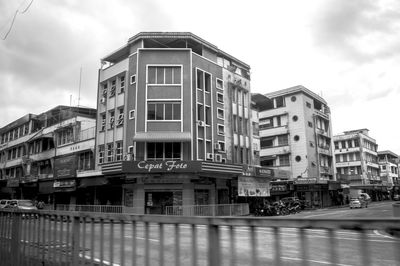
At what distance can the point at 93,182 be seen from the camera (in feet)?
108

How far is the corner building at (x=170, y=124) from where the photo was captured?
1154 inches

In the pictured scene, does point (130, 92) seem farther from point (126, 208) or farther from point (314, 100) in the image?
point (314, 100)

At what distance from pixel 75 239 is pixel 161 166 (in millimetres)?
23292

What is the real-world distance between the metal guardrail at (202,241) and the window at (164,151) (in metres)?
24.3

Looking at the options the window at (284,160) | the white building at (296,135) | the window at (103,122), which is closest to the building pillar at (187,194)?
the window at (103,122)

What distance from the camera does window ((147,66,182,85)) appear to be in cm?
3139

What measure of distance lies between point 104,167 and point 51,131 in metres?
16.7

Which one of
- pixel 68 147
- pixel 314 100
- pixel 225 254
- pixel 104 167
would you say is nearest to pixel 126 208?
pixel 104 167

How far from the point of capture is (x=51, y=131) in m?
43.1

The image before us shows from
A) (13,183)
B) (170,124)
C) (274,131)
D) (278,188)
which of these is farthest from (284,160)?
(13,183)

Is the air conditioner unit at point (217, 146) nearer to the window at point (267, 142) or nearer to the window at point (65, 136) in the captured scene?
the window at point (65, 136)

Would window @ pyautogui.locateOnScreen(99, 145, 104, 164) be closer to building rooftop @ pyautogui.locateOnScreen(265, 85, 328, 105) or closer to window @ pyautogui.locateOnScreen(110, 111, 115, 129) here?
window @ pyautogui.locateOnScreen(110, 111, 115, 129)

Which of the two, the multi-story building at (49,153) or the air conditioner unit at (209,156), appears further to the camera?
the multi-story building at (49,153)

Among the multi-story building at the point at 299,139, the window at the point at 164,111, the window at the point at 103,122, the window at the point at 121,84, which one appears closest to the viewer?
the window at the point at 164,111
